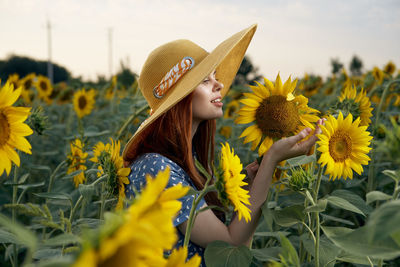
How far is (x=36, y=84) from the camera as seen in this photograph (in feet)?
11.3

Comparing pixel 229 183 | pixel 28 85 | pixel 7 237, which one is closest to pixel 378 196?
pixel 229 183

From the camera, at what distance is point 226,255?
2.79 feet

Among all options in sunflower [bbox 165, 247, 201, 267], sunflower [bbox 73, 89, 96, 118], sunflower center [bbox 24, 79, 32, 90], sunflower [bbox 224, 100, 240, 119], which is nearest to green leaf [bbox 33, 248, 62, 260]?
sunflower [bbox 165, 247, 201, 267]

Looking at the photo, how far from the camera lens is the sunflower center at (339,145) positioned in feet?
3.04

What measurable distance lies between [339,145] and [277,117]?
0.20 metres

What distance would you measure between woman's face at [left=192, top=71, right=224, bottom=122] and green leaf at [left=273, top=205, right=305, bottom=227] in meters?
0.38

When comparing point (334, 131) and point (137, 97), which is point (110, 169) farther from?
point (137, 97)

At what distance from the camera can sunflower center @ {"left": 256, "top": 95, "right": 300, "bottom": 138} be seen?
1067 millimetres

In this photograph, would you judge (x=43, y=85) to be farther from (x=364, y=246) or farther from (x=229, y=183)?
(x=364, y=246)

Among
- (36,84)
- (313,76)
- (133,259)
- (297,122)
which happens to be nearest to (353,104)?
(297,122)

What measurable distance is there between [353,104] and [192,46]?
19.5 inches

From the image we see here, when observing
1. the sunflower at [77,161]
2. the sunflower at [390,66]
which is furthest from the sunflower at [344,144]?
the sunflower at [390,66]

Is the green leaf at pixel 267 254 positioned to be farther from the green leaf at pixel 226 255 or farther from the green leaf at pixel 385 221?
the green leaf at pixel 385 221

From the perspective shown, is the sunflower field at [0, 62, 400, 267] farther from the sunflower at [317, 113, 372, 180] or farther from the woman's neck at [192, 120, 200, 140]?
the woman's neck at [192, 120, 200, 140]
